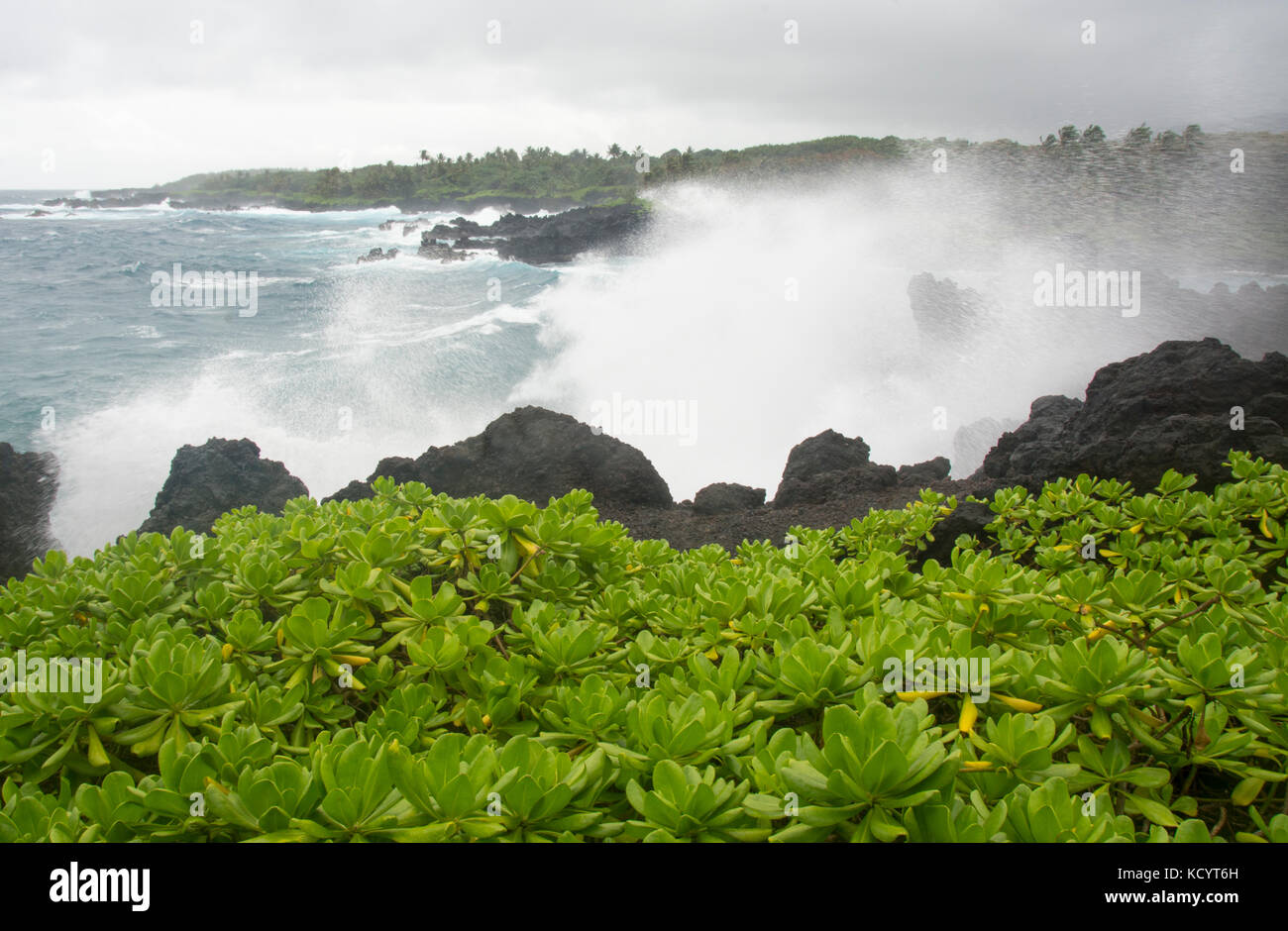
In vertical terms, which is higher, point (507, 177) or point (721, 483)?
point (507, 177)

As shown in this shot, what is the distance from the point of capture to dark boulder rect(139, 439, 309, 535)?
6.44 meters

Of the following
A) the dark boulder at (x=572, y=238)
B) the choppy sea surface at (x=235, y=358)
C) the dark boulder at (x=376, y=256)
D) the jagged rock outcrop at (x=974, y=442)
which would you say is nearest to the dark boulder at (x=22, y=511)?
the choppy sea surface at (x=235, y=358)

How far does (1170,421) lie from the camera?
421 centimetres

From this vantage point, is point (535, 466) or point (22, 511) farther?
point (22, 511)

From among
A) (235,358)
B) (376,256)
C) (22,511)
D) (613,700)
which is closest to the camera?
(613,700)

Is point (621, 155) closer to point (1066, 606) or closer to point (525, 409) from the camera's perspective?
point (525, 409)

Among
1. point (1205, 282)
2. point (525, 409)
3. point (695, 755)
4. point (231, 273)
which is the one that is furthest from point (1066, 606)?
point (231, 273)

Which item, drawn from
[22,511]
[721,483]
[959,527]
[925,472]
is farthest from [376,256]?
[959,527]

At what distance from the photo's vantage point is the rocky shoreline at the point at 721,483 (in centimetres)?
473

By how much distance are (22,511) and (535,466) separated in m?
5.33

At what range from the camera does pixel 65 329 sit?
13.6 metres

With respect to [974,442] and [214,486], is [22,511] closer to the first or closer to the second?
[214,486]

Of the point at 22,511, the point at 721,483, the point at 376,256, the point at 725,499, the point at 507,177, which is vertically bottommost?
the point at 22,511
